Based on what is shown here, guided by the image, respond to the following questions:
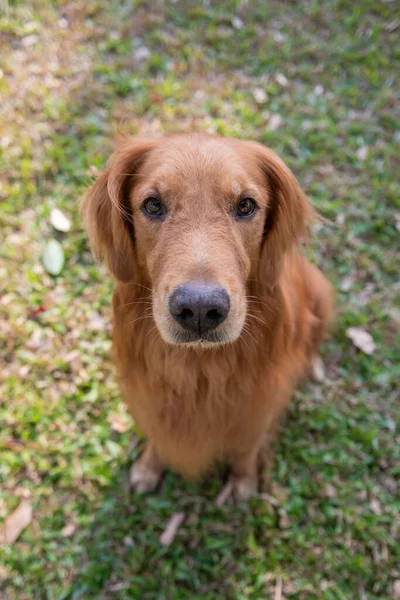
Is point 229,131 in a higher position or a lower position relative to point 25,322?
higher

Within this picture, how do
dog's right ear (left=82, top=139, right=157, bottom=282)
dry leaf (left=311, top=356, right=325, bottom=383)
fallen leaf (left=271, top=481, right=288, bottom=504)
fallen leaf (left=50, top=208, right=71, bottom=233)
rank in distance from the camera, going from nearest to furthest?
1. dog's right ear (left=82, top=139, right=157, bottom=282)
2. fallen leaf (left=271, top=481, right=288, bottom=504)
3. dry leaf (left=311, top=356, right=325, bottom=383)
4. fallen leaf (left=50, top=208, right=71, bottom=233)

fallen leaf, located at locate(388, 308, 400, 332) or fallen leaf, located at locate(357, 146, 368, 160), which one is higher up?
fallen leaf, located at locate(357, 146, 368, 160)

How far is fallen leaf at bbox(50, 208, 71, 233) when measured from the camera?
4.09m

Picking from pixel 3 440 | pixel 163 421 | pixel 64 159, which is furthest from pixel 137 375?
pixel 64 159

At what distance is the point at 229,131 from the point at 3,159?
7.05 feet

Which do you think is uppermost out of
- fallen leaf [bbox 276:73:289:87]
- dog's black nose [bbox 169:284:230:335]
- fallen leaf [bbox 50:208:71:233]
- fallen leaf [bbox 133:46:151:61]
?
fallen leaf [bbox 133:46:151:61]

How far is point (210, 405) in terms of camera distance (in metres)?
2.63

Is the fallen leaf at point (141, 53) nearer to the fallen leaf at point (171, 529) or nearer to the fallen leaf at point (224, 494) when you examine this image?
the fallen leaf at point (224, 494)

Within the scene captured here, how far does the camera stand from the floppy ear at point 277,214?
241cm

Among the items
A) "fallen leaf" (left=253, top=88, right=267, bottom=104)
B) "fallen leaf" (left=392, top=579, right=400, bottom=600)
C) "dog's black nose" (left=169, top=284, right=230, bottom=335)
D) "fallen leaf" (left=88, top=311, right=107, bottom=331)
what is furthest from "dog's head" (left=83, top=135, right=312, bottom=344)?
"fallen leaf" (left=253, top=88, right=267, bottom=104)

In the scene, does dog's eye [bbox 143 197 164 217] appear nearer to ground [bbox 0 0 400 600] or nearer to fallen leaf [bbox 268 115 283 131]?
ground [bbox 0 0 400 600]

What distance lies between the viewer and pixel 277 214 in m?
2.45

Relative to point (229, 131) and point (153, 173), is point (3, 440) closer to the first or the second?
point (153, 173)

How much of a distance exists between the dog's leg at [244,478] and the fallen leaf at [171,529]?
0.41m
